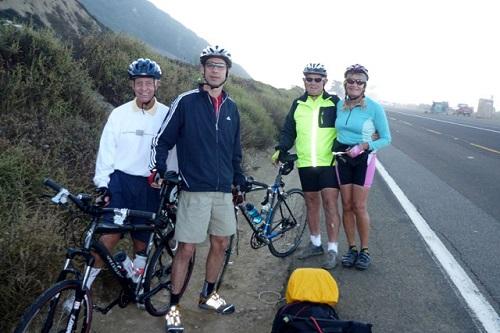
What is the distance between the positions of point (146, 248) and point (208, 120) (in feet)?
4.30

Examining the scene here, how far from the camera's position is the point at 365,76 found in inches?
199

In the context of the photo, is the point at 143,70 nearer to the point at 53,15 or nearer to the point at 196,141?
the point at 196,141

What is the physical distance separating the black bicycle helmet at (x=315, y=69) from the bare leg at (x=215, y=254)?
232cm

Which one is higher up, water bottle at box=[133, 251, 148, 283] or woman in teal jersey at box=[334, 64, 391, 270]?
woman in teal jersey at box=[334, 64, 391, 270]

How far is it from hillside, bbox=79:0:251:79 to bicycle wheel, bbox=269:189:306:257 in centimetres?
6283

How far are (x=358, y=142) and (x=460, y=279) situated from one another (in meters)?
1.88

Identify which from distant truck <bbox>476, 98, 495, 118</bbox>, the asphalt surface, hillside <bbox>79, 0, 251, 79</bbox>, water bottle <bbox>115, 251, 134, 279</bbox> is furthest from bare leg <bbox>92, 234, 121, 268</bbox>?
hillside <bbox>79, 0, 251, 79</bbox>

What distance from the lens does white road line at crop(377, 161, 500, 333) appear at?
3.90 m

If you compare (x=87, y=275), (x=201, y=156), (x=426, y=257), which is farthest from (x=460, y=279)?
(x=87, y=275)

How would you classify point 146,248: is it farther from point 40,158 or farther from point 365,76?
point 365,76

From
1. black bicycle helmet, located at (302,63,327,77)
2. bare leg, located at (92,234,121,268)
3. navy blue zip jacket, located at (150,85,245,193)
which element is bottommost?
bare leg, located at (92,234,121,268)

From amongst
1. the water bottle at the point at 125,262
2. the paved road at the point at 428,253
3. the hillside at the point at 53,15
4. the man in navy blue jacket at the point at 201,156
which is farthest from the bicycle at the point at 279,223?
the hillside at the point at 53,15

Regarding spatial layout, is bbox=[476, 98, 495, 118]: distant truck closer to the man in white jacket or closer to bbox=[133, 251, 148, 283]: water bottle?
the man in white jacket

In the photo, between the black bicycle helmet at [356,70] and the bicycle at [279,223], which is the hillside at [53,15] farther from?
the black bicycle helmet at [356,70]
